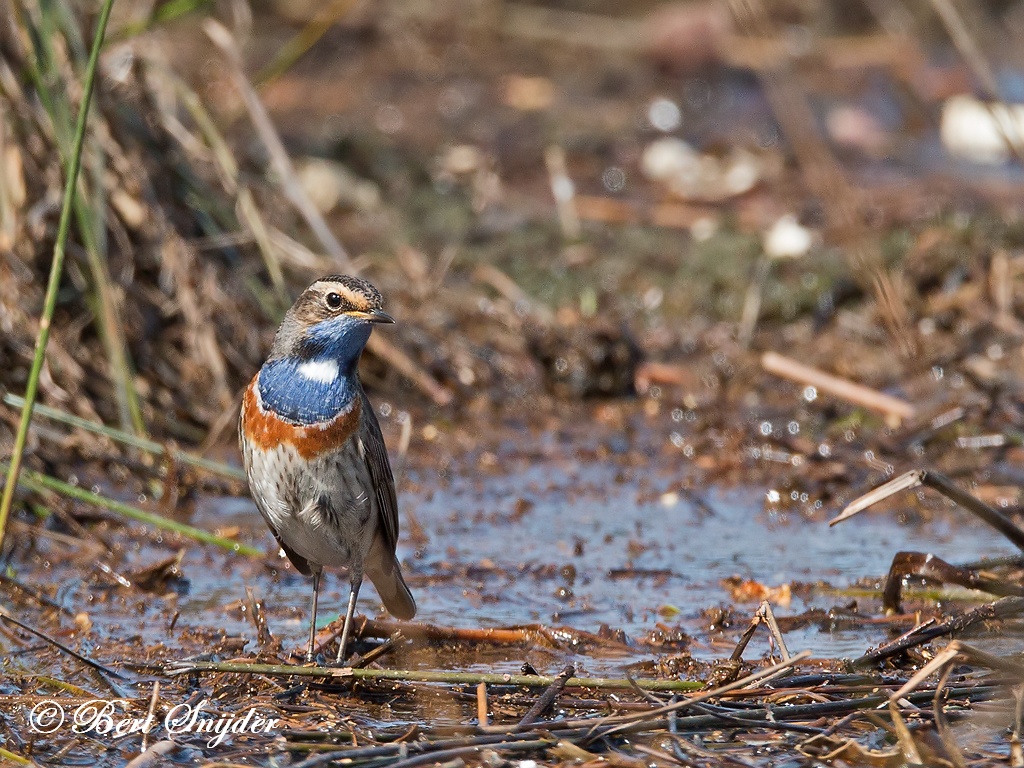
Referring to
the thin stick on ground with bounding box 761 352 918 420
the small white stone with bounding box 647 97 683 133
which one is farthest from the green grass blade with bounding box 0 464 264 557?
the small white stone with bounding box 647 97 683 133

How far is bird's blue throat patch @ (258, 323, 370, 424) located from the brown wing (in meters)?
0.14

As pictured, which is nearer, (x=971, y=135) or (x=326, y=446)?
(x=326, y=446)

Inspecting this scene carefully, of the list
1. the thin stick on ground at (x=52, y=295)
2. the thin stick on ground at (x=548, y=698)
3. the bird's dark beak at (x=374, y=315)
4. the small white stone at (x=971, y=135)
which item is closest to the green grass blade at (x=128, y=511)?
the bird's dark beak at (x=374, y=315)

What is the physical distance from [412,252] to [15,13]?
10.2ft

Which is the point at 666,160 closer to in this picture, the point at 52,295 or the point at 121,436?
the point at 121,436

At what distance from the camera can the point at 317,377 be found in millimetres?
5566

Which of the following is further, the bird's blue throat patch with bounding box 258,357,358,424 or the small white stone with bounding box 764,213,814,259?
the small white stone with bounding box 764,213,814,259

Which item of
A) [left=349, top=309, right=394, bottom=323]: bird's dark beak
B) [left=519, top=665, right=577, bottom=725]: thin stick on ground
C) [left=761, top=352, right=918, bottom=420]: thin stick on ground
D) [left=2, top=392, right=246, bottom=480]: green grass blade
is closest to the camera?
[left=519, top=665, right=577, bottom=725]: thin stick on ground

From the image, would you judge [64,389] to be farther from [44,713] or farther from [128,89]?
[44,713]

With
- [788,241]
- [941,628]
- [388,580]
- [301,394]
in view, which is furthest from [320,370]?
[788,241]

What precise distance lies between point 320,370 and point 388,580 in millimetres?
852

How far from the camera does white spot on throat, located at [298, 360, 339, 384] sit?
219 inches

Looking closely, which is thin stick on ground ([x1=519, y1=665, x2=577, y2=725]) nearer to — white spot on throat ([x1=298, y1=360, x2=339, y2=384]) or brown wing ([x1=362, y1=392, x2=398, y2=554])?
brown wing ([x1=362, y1=392, x2=398, y2=554])

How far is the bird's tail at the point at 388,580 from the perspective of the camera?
5727mm
